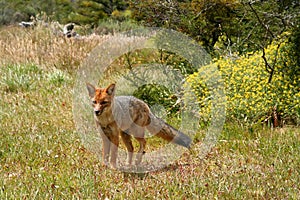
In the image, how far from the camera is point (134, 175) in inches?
174

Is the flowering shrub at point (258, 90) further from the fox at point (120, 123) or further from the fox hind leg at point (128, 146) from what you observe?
the fox hind leg at point (128, 146)

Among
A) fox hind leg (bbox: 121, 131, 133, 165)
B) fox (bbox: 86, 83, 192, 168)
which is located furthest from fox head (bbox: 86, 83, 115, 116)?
fox hind leg (bbox: 121, 131, 133, 165)

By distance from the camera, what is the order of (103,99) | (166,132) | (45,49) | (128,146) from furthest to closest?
(45,49)
(166,132)
(128,146)
(103,99)

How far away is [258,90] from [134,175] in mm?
2238

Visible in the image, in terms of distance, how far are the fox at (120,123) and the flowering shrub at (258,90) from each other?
1156mm

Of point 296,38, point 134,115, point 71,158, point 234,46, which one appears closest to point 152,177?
point 134,115

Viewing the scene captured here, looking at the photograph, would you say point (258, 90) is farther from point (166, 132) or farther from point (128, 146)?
point (128, 146)

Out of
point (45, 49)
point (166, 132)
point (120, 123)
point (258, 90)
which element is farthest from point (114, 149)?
point (45, 49)

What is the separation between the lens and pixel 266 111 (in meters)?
5.77

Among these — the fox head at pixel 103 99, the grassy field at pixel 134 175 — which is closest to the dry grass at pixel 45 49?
the grassy field at pixel 134 175

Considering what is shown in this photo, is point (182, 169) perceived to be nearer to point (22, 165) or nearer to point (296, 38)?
point (22, 165)

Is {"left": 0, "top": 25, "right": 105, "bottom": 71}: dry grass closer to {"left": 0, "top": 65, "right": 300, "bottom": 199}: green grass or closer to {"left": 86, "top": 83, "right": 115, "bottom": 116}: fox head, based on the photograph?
{"left": 0, "top": 65, "right": 300, "bottom": 199}: green grass

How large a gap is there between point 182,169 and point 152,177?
345 mm

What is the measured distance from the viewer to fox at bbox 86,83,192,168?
4.25 metres
